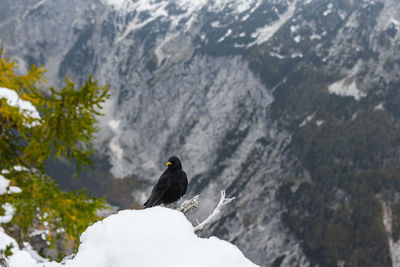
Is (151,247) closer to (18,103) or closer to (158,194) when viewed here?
(158,194)

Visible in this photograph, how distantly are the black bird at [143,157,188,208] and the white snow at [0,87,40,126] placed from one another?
3.17 metres

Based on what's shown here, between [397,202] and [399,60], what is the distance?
10557cm

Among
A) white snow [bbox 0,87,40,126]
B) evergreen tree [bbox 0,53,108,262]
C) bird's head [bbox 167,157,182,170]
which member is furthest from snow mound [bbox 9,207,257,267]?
white snow [bbox 0,87,40,126]

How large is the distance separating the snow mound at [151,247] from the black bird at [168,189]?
12.2 ft

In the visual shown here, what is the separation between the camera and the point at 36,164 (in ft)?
23.7

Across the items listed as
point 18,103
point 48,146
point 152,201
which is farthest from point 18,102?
point 152,201

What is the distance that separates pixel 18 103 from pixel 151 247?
5393 millimetres

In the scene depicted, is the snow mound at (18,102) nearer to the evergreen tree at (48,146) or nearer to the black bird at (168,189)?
the evergreen tree at (48,146)

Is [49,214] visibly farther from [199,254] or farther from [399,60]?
[399,60]

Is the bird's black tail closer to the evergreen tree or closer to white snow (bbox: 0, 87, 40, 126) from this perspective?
the evergreen tree

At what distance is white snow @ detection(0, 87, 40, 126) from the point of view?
6.16 m

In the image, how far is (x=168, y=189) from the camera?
663cm

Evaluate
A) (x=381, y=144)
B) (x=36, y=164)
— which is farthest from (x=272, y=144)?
(x=36, y=164)

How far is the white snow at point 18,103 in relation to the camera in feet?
20.2
